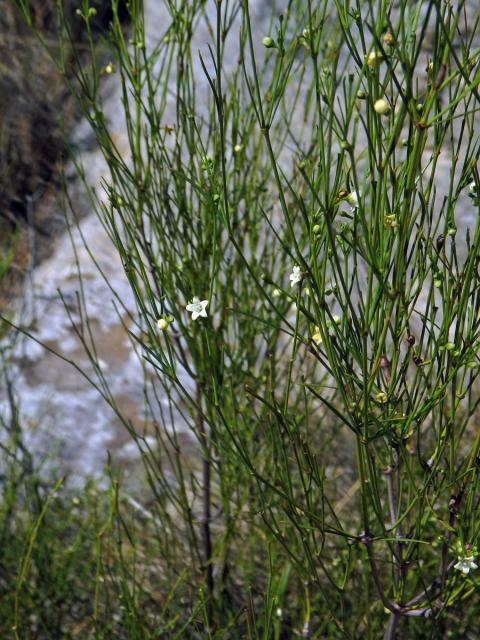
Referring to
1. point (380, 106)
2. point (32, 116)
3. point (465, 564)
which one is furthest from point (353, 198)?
point (32, 116)

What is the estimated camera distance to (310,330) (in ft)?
4.20

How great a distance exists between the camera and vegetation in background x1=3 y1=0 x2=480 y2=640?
111cm

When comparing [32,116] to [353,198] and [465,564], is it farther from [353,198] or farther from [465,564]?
[465,564]

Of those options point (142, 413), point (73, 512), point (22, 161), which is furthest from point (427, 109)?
point (22, 161)

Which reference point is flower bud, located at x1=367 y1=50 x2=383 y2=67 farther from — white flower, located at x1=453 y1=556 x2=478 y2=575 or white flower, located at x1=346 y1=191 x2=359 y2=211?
white flower, located at x1=453 y1=556 x2=478 y2=575

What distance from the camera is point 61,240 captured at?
153 inches

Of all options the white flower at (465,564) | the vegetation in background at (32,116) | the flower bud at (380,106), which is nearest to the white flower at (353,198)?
the flower bud at (380,106)

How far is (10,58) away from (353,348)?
3.40 meters

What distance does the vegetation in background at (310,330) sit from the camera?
1.11m

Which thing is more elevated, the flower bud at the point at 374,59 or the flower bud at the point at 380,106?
the flower bud at the point at 374,59

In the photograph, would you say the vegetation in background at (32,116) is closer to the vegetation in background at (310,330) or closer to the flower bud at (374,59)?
the vegetation in background at (310,330)

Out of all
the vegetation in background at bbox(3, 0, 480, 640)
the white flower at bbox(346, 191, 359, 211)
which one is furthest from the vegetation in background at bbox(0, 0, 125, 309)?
the white flower at bbox(346, 191, 359, 211)

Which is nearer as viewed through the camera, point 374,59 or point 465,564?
point 374,59

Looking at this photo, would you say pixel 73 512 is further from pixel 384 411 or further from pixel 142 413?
pixel 384 411
